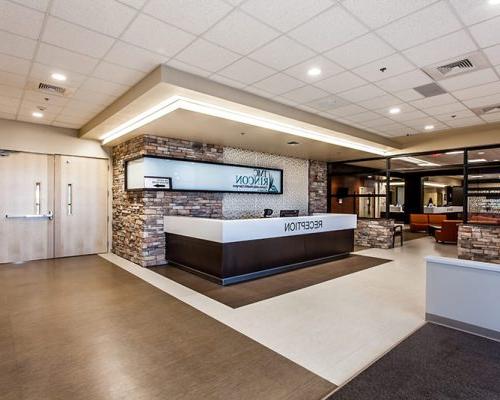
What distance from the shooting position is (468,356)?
2.73 m

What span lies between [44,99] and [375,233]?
28.6 ft

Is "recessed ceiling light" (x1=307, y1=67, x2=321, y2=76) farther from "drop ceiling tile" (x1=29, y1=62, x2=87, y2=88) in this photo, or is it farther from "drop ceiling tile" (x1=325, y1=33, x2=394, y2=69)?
"drop ceiling tile" (x1=29, y1=62, x2=87, y2=88)

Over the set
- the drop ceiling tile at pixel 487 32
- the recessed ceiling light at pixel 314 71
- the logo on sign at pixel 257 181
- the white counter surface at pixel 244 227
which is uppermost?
the drop ceiling tile at pixel 487 32

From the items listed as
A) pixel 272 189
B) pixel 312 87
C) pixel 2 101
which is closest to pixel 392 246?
pixel 272 189

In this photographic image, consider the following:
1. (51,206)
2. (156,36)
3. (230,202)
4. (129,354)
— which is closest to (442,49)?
(156,36)

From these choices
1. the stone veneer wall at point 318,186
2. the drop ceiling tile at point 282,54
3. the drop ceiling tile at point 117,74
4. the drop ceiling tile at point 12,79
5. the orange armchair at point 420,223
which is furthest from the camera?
the orange armchair at point 420,223

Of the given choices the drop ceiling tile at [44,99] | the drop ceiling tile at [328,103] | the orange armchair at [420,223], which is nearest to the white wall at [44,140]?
the drop ceiling tile at [44,99]

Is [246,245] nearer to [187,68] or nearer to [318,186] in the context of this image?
[187,68]

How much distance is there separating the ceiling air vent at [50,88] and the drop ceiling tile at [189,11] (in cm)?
271

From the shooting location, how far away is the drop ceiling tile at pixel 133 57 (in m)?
3.41

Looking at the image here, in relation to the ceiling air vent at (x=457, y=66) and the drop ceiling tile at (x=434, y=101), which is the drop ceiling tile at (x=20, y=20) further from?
the drop ceiling tile at (x=434, y=101)

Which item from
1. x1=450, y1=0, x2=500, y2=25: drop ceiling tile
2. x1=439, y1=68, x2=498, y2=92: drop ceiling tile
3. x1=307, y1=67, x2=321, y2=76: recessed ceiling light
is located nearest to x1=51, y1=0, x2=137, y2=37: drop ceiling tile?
x1=307, y1=67, x2=321, y2=76: recessed ceiling light

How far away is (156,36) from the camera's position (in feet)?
10.4

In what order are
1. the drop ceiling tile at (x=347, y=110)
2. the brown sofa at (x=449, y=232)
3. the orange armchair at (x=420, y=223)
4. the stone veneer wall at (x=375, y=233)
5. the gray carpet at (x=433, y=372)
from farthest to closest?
the orange armchair at (x=420, y=223) → the brown sofa at (x=449, y=232) → the stone veneer wall at (x=375, y=233) → the drop ceiling tile at (x=347, y=110) → the gray carpet at (x=433, y=372)
